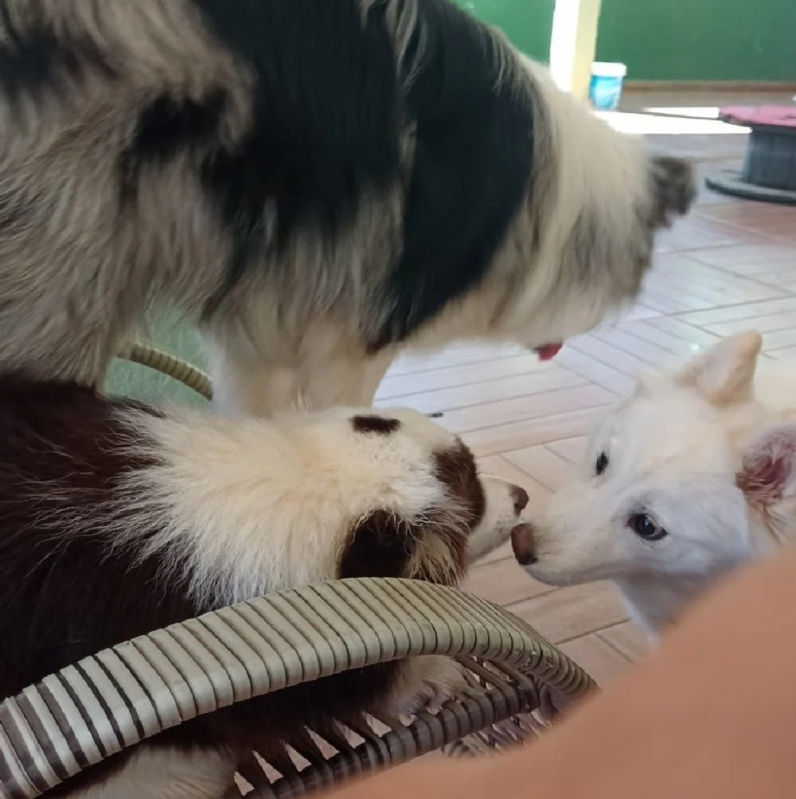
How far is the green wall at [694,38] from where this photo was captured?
20.6 ft

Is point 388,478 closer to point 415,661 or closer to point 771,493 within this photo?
point 415,661

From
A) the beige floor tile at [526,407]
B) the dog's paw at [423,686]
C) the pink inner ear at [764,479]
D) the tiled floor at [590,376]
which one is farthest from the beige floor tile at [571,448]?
the dog's paw at [423,686]

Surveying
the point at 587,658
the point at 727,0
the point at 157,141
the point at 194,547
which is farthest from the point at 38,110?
the point at 727,0

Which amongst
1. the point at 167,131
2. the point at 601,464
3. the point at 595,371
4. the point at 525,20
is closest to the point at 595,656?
the point at 601,464

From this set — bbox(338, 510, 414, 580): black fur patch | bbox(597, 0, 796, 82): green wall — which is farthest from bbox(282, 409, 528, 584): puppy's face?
bbox(597, 0, 796, 82): green wall

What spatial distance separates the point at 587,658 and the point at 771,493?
56 centimetres

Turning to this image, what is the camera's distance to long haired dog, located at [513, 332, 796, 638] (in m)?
0.99

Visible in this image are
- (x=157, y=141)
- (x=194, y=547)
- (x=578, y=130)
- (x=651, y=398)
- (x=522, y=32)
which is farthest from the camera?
(x=522, y=32)

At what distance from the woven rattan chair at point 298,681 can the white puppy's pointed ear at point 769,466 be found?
0.28 meters

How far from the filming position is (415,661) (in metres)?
0.87

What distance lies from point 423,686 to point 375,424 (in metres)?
0.26

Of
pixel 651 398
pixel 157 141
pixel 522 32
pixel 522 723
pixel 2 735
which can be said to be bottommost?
pixel 522 32

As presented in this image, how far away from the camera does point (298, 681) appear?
641mm

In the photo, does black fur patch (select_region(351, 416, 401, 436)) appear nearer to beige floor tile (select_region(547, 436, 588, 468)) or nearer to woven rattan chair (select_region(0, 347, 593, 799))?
woven rattan chair (select_region(0, 347, 593, 799))
